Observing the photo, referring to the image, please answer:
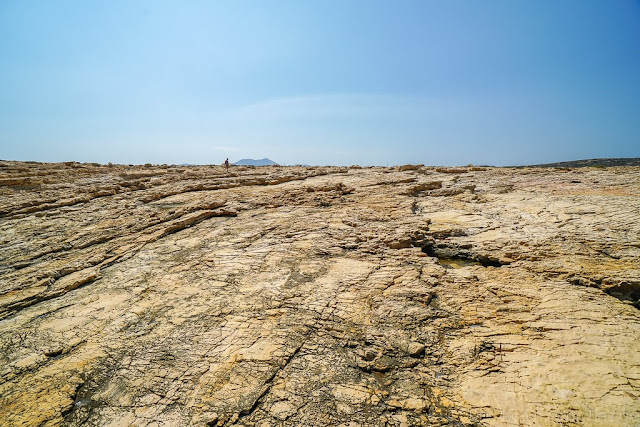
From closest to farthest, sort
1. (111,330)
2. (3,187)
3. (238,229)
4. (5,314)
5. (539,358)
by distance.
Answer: (539,358)
(111,330)
(5,314)
(238,229)
(3,187)

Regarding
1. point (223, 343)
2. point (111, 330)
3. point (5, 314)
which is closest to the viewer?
point (223, 343)

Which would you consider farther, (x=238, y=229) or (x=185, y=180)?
(x=185, y=180)

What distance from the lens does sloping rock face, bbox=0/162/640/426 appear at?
11.6 feet

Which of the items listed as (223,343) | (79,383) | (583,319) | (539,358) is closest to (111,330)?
(79,383)

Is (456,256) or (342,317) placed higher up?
(456,256)

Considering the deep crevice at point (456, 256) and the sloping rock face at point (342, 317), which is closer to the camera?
the sloping rock face at point (342, 317)

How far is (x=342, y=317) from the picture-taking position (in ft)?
16.3

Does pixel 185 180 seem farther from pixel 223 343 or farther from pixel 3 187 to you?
pixel 223 343

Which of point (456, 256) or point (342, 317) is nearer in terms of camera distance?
point (342, 317)

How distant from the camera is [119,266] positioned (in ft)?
25.3

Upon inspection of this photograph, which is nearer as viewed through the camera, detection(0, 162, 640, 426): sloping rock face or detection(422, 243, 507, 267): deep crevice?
detection(0, 162, 640, 426): sloping rock face

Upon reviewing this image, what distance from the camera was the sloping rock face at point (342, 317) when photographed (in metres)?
3.55

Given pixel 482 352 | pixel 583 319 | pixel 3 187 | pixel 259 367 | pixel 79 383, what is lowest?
pixel 79 383

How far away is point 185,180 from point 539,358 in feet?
56.1
